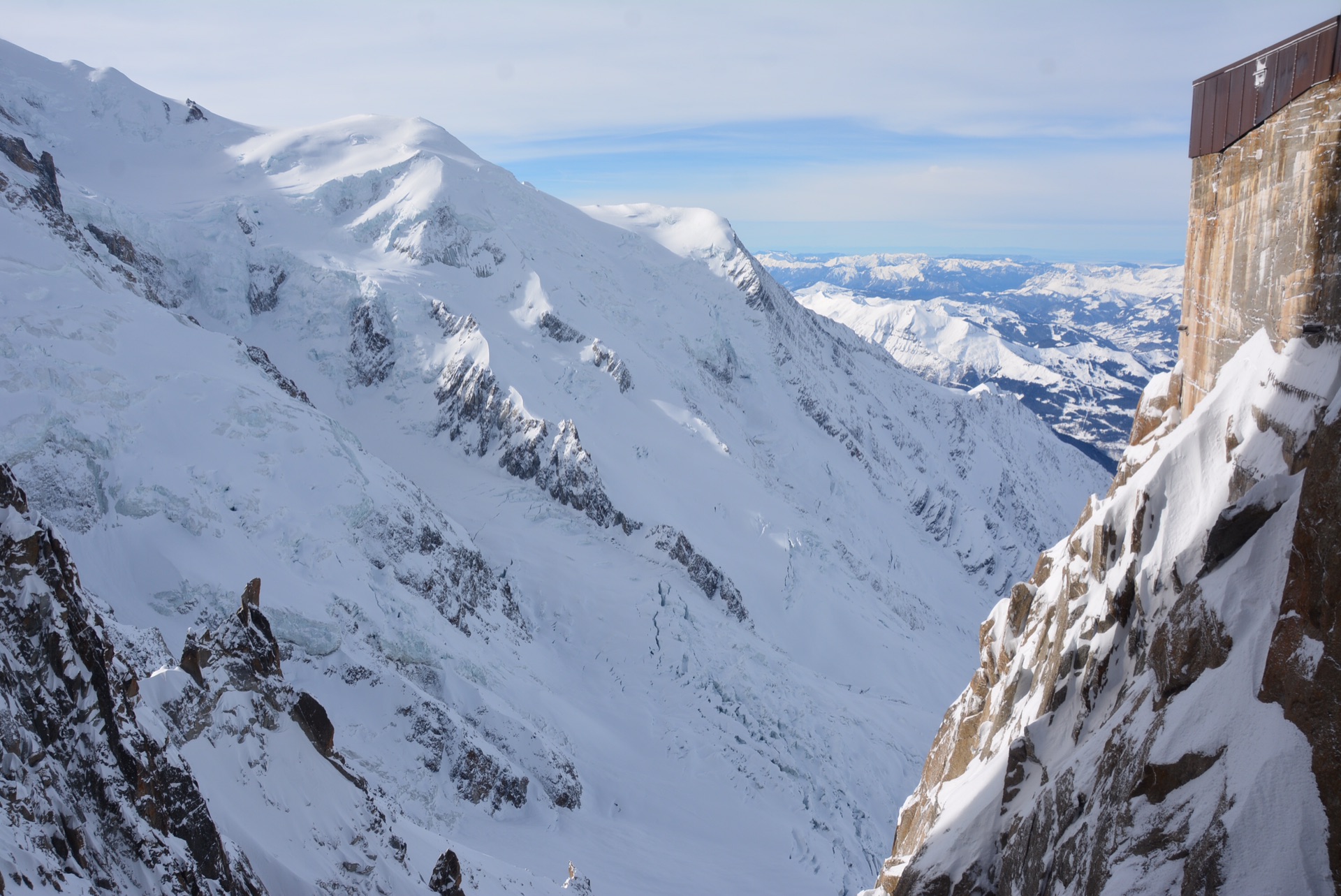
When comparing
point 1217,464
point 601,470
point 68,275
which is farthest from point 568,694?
point 1217,464

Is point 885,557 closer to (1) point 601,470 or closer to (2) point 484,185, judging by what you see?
(1) point 601,470

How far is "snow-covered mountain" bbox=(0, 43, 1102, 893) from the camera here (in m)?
21.7

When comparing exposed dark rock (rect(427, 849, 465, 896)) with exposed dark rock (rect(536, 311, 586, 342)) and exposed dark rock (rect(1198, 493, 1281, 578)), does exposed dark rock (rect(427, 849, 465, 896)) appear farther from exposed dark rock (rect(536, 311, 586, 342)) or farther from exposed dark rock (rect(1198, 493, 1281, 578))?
exposed dark rock (rect(536, 311, 586, 342))

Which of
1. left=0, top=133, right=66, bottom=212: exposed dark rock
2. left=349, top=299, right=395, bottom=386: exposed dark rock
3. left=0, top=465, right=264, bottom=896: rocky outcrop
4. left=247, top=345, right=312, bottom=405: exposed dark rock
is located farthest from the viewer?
left=349, top=299, right=395, bottom=386: exposed dark rock

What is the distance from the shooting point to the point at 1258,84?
1304 centimetres

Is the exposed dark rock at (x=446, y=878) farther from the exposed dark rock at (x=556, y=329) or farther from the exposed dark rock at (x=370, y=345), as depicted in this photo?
the exposed dark rock at (x=556, y=329)

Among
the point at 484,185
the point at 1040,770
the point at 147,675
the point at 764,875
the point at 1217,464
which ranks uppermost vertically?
the point at 484,185

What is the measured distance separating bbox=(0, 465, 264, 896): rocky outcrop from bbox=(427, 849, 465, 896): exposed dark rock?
26.8 feet

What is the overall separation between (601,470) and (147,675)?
42604 millimetres

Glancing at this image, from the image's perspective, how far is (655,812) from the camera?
4125 centimetres

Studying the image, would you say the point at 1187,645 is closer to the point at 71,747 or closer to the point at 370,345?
the point at 71,747

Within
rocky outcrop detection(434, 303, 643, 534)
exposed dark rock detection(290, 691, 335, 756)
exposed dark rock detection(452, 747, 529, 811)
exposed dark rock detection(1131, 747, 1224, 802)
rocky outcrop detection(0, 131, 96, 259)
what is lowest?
exposed dark rock detection(452, 747, 529, 811)

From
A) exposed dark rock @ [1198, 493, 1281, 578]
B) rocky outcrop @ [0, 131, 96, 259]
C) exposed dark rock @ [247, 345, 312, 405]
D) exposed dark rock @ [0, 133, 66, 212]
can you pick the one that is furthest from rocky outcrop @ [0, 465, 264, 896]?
exposed dark rock @ [0, 133, 66, 212]

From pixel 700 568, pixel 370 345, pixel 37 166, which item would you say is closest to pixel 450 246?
pixel 370 345
